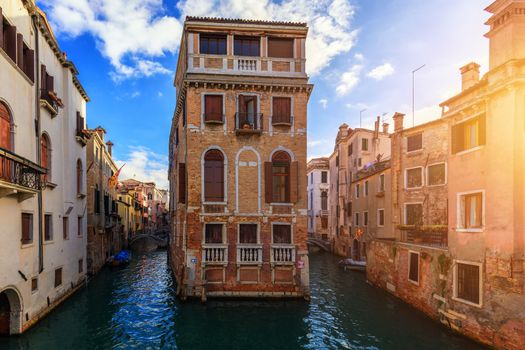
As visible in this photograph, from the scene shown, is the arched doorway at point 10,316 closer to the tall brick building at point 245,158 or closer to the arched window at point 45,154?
the arched window at point 45,154

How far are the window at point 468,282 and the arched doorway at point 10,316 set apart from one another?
54.0 ft

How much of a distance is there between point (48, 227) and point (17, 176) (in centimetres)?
503

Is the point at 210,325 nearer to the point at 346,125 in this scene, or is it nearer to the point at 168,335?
the point at 168,335

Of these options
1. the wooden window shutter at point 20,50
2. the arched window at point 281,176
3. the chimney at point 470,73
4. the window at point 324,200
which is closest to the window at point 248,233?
the arched window at point 281,176

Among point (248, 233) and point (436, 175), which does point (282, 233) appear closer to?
point (248, 233)

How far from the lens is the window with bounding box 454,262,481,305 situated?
11.8 meters

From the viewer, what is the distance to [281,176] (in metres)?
17.3

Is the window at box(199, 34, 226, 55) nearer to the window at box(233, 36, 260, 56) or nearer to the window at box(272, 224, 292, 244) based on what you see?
the window at box(233, 36, 260, 56)

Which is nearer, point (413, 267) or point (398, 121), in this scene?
point (413, 267)

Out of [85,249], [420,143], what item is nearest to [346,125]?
[420,143]

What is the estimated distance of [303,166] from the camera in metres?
17.4

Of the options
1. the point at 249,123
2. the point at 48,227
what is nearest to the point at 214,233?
the point at 249,123

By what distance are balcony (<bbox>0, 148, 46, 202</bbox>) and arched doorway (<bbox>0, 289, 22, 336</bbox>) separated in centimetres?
364

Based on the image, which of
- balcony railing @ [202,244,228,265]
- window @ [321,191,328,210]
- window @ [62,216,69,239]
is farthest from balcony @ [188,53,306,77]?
window @ [321,191,328,210]
